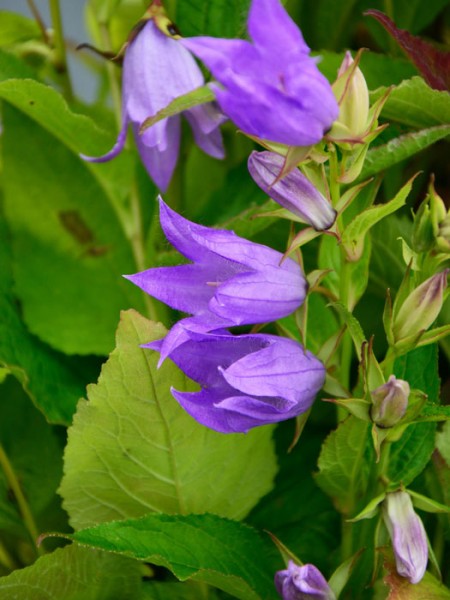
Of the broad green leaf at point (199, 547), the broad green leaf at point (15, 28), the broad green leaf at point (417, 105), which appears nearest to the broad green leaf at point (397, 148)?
the broad green leaf at point (417, 105)

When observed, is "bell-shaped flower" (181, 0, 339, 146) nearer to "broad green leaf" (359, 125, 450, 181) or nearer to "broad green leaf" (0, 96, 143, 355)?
"broad green leaf" (359, 125, 450, 181)

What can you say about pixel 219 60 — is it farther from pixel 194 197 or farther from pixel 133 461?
pixel 194 197

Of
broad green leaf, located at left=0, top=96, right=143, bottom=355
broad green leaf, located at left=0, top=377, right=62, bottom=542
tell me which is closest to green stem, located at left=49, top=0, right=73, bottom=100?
broad green leaf, located at left=0, top=96, right=143, bottom=355

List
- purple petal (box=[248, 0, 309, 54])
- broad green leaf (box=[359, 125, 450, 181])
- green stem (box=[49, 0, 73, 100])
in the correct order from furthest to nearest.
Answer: green stem (box=[49, 0, 73, 100]) → broad green leaf (box=[359, 125, 450, 181]) → purple petal (box=[248, 0, 309, 54])

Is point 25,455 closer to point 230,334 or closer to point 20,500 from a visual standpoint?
point 20,500

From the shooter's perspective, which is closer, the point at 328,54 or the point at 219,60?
the point at 219,60

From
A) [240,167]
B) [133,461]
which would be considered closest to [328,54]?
[240,167]

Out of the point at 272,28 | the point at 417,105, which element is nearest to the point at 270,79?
the point at 272,28

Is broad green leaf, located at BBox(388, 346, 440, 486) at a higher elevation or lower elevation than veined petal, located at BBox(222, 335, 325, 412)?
lower

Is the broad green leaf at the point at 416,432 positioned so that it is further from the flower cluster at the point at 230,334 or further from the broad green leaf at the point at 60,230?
the broad green leaf at the point at 60,230
